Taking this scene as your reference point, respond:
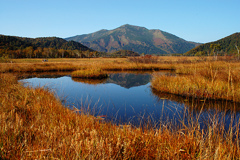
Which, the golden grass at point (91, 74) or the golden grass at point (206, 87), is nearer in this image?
the golden grass at point (206, 87)

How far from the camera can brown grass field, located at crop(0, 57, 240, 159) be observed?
2.24 meters

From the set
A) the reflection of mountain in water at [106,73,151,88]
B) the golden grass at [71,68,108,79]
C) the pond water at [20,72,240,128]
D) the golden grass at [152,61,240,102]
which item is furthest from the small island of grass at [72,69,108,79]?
the golden grass at [152,61,240,102]

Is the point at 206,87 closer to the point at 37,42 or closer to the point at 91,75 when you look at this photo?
the point at 91,75

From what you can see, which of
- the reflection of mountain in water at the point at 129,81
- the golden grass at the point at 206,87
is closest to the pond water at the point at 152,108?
the golden grass at the point at 206,87

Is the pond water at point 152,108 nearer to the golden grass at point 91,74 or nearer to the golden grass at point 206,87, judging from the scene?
the golden grass at point 206,87

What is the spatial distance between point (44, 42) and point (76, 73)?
547 feet

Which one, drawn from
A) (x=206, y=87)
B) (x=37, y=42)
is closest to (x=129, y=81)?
(x=206, y=87)

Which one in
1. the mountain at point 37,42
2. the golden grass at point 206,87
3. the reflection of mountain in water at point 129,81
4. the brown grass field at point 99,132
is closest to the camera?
the brown grass field at point 99,132

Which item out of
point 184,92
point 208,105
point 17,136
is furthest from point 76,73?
point 17,136

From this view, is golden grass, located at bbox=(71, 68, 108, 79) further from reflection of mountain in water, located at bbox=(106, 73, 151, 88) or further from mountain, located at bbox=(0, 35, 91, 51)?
mountain, located at bbox=(0, 35, 91, 51)

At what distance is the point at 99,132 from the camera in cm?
303

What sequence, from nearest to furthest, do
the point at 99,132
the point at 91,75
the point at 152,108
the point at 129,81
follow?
the point at 99,132
the point at 152,108
the point at 129,81
the point at 91,75

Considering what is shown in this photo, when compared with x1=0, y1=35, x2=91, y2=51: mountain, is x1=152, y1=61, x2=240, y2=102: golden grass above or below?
below

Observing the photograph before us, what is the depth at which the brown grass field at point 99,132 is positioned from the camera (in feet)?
7.34
